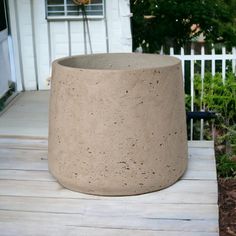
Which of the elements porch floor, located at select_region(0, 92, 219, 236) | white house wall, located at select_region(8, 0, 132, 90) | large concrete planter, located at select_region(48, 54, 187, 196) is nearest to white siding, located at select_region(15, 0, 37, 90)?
white house wall, located at select_region(8, 0, 132, 90)

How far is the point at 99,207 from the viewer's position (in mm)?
3260

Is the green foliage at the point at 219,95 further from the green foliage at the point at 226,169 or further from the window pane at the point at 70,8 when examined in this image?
the window pane at the point at 70,8

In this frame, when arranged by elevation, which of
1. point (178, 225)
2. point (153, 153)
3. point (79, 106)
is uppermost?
point (79, 106)

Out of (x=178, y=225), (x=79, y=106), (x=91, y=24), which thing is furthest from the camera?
(x=91, y=24)

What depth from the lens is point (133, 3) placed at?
25.6 ft

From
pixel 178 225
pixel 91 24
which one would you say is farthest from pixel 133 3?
pixel 178 225

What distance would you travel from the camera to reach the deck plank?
2980 millimetres

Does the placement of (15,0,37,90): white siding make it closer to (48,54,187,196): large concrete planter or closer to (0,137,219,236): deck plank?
(0,137,219,236): deck plank

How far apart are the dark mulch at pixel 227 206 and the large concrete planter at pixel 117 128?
508mm

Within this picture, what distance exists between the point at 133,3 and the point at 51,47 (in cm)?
195

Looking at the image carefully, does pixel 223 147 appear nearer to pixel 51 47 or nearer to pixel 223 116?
pixel 223 116

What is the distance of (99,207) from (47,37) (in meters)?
3.58

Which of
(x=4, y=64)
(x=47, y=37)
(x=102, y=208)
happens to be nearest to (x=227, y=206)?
(x=102, y=208)

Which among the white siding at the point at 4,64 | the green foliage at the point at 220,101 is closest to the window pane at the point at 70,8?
the white siding at the point at 4,64
